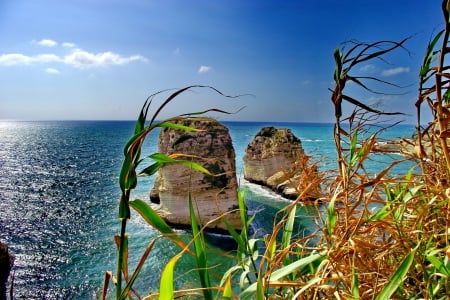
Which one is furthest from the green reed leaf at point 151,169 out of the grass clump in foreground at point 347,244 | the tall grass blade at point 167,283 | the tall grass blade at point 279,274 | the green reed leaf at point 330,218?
the green reed leaf at point 330,218

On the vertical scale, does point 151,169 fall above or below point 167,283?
above

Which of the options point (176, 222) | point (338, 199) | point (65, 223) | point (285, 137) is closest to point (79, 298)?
point (176, 222)

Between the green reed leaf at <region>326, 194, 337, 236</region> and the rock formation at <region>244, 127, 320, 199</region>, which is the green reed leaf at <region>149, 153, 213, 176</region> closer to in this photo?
the green reed leaf at <region>326, 194, 337, 236</region>

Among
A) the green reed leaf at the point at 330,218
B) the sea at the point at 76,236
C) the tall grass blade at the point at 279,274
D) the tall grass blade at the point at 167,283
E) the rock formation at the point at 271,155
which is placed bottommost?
the sea at the point at 76,236

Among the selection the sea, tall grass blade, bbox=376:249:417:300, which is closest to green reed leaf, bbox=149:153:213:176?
tall grass blade, bbox=376:249:417:300

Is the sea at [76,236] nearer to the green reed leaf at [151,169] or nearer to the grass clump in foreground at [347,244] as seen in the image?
the grass clump in foreground at [347,244]

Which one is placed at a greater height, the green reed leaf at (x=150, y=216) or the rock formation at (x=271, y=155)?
the green reed leaf at (x=150, y=216)

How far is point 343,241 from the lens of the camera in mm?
694

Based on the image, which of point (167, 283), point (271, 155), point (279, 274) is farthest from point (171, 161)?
point (271, 155)

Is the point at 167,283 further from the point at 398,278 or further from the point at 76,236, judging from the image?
the point at 76,236

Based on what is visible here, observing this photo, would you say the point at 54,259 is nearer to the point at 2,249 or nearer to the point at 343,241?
the point at 2,249

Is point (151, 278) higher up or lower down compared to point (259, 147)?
lower down

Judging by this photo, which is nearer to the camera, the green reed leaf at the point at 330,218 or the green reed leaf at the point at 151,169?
the green reed leaf at the point at 151,169

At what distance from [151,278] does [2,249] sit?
5.44 metres
